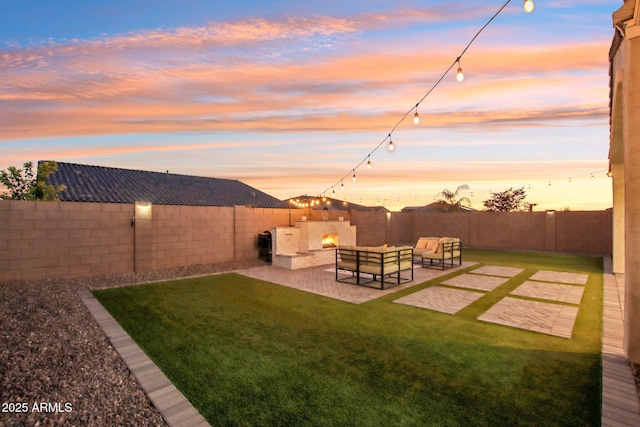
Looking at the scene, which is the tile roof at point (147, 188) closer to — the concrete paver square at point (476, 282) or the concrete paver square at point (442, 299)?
the concrete paver square at point (476, 282)

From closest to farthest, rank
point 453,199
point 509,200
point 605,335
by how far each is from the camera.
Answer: point 605,335
point 453,199
point 509,200

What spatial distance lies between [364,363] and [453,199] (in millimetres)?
21636

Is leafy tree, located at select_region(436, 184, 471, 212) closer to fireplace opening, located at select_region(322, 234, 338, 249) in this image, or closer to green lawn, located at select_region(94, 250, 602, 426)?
fireplace opening, located at select_region(322, 234, 338, 249)

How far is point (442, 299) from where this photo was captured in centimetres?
657

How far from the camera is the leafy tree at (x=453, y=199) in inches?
895

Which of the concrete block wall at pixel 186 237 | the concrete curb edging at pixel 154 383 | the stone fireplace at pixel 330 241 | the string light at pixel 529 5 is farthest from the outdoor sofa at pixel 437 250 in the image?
the concrete curb edging at pixel 154 383

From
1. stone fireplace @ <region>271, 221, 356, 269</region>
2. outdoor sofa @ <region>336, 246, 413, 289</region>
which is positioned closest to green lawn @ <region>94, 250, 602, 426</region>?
outdoor sofa @ <region>336, 246, 413, 289</region>

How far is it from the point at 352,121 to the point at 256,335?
8.79m

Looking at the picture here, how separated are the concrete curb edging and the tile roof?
1478 cm

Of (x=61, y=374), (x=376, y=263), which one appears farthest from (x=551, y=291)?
(x=61, y=374)

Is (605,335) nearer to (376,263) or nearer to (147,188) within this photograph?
(376,263)

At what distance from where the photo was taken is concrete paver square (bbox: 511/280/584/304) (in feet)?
21.7

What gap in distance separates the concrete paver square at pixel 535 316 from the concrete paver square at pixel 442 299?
527 mm

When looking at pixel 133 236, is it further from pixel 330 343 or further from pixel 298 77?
pixel 330 343
